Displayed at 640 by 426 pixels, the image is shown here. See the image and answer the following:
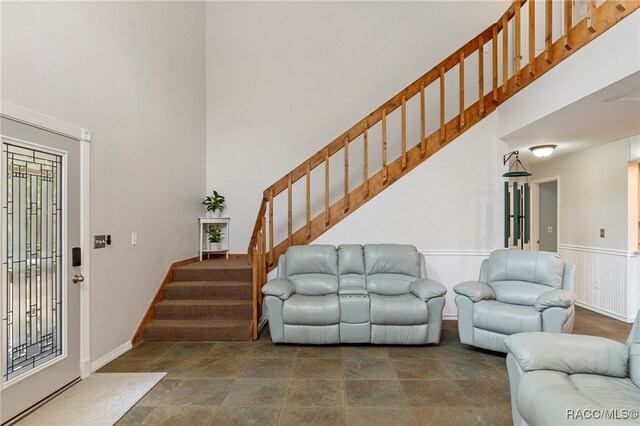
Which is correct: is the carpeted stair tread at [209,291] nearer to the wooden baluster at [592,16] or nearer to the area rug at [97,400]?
the area rug at [97,400]

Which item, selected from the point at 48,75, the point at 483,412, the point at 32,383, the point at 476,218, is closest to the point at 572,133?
the point at 476,218

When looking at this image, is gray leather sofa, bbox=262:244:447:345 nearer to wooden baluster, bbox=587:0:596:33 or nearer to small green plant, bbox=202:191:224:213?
small green plant, bbox=202:191:224:213

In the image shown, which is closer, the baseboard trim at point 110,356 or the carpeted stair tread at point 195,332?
the baseboard trim at point 110,356

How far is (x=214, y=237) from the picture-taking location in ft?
17.0

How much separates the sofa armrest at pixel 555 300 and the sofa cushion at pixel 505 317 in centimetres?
9

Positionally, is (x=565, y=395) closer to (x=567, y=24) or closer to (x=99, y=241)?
(x=567, y=24)

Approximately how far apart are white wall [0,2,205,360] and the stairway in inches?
9.8

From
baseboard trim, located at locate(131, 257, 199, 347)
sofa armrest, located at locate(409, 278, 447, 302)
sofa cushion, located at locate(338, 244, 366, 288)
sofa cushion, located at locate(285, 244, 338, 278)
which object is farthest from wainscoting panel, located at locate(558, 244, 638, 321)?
baseboard trim, located at locate(131, 257, 199, 347)

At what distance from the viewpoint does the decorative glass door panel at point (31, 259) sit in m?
2.05

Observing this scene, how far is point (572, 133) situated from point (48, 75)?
517cm

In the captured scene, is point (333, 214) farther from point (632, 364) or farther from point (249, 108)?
point (632, 364)

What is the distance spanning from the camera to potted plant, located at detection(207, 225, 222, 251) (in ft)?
16.9

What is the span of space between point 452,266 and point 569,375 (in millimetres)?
2563

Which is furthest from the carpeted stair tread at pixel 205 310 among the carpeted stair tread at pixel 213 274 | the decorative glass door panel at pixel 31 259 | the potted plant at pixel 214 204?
the potted plant at pixel 214 204
